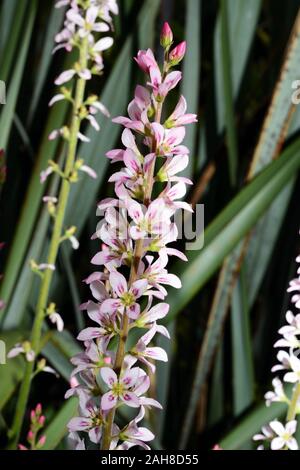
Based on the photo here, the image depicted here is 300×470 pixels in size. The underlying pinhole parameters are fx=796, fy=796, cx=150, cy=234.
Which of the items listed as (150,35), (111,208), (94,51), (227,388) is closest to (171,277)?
(111,208)

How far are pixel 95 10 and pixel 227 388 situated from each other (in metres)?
0.49

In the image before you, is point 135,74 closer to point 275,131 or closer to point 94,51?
point 275,131

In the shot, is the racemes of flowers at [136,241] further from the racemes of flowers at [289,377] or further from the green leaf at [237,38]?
the green leaf at [237,38]

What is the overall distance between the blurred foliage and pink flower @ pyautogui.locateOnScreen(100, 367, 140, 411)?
0.59 ft

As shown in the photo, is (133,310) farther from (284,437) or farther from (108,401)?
(284,437)

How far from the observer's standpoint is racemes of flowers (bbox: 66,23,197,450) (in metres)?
0.24

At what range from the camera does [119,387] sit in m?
0.25

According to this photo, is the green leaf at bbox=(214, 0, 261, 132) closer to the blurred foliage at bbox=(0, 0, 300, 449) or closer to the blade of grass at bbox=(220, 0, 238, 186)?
the blurred foliage at bbox=(0, 0, 300, 449)

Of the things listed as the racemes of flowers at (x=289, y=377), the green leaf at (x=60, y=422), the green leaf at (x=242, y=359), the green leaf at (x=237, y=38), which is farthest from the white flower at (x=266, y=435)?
the green leaf at (x=237, y=38)

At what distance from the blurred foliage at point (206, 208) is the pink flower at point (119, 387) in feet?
0.59

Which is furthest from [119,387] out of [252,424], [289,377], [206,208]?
[206,208]

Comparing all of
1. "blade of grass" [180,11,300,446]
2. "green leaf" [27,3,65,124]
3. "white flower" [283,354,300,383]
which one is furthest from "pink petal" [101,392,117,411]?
"green leaf" [27,3,65,124]

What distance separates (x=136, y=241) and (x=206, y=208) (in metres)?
0.50

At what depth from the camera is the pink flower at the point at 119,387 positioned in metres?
0.24
